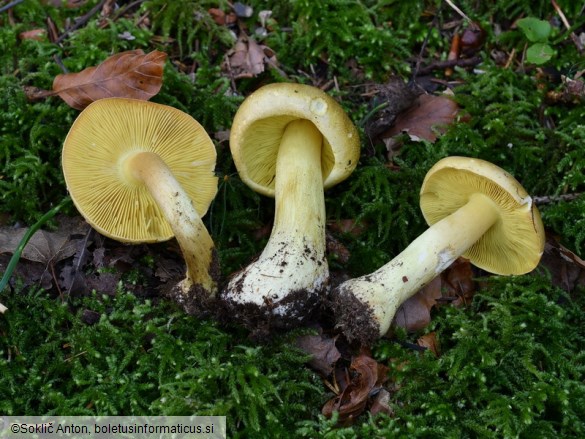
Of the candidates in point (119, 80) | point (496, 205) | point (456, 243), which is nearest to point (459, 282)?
point (456, 243)

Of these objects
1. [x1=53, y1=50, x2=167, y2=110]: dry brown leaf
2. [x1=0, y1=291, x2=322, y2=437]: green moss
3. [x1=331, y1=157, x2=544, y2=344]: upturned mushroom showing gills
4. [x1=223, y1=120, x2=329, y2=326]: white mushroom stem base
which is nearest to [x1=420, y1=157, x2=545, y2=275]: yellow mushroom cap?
[x1=331, y1=157, x2=544, y2=344]: upturned mushroom showing gills

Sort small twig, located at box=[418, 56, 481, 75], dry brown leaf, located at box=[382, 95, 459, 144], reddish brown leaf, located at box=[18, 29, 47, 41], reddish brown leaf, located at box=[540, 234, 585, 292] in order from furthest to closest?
small twig, located at box=[418, 56, 481, 75] < reddish brown leaf, located at box=[18, 29, 47, 41] < dry brown leaf, located at box=[382, 95, 459, 144] < reddish brown leaf, located at box=[540, 234, 585, 292]

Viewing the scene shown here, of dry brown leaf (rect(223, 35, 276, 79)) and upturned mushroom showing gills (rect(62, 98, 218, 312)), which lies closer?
upturned mushroom showing gills (rect(62, 98, 218, 312))

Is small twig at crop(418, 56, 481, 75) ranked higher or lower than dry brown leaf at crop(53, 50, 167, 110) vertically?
lower

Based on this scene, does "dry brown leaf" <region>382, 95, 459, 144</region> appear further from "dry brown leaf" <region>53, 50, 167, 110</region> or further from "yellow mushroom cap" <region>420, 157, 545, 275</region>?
"dry brown leaf" <region>53, 50, 167, 110</region>

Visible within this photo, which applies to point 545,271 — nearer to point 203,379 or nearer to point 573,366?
point 573,366

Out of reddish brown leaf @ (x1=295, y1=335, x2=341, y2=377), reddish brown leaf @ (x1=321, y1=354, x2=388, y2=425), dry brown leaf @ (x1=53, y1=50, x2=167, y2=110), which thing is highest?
dry brown leaf @ (x1=53, y1=50, x2=167, y2=110)

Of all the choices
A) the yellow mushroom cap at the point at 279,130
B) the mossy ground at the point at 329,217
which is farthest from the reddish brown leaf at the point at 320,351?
the yellow mushroom cap at the point at 279,130
